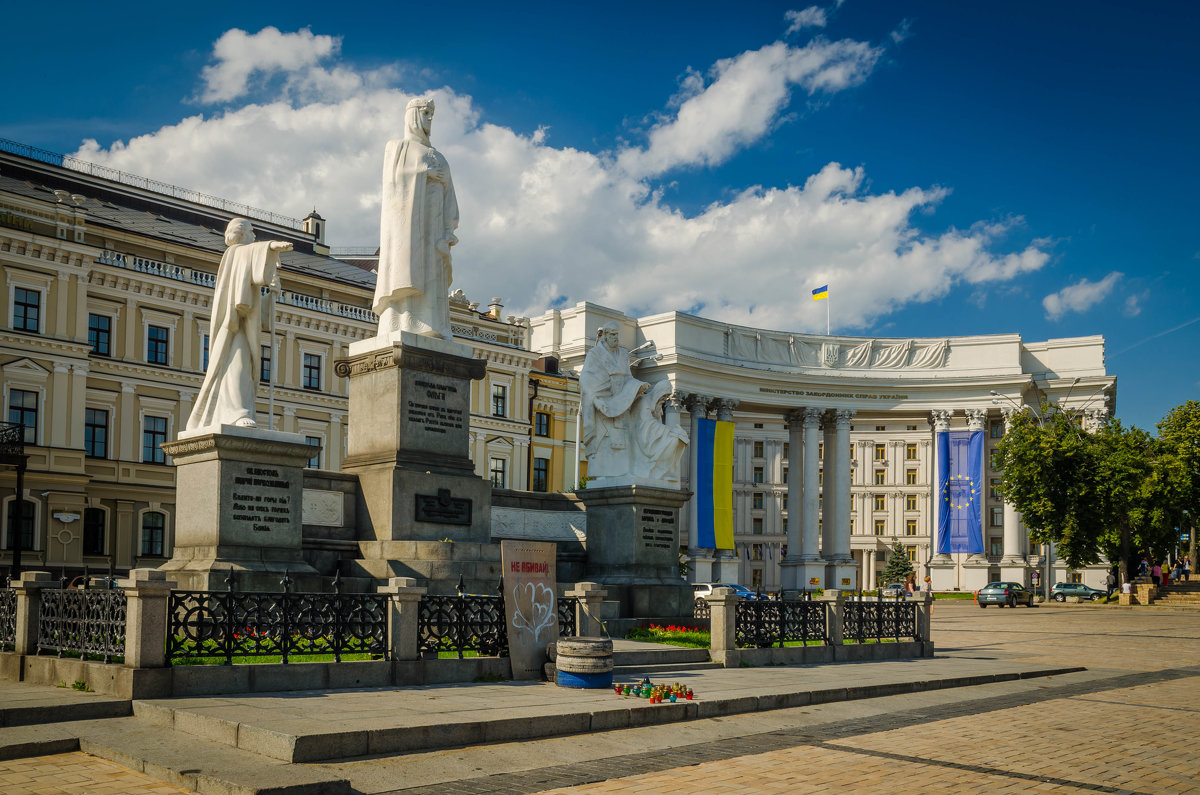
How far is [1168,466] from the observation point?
190ft

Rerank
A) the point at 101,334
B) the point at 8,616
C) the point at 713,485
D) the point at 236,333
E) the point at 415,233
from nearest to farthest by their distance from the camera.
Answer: the point at 8,616 < the point at 236,333 < the point at 415,233 < the point at 101,334 < the point at 713,485

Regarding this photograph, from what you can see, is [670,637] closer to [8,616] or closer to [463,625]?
[463,625]

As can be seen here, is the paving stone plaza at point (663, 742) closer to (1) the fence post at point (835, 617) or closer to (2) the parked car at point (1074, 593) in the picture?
(1) the fence post at point (835, 617)

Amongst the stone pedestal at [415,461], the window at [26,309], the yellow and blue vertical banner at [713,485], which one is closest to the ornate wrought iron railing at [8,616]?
the stone pedestal at [415,461]

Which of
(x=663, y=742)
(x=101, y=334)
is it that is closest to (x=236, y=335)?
(x=663, y=742)

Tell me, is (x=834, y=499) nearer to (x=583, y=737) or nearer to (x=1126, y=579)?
(x=1126, y=579)

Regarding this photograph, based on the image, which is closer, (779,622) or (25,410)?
(779,622)

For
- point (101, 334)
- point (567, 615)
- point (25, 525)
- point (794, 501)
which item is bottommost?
point (567, 615)

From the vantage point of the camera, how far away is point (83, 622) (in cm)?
1155

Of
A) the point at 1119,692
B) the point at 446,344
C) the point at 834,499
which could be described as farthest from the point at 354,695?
the point at 834,499

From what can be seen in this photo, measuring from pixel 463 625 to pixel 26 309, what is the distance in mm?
38077

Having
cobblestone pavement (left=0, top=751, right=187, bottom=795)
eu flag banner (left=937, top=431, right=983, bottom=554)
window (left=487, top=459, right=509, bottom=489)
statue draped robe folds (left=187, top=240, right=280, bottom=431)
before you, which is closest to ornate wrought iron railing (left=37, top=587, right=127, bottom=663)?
cobblestone pavement (left=0, top=751, right=187, bottom=795)

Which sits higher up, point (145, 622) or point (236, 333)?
point (236, 333)

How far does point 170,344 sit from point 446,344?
36107mm
